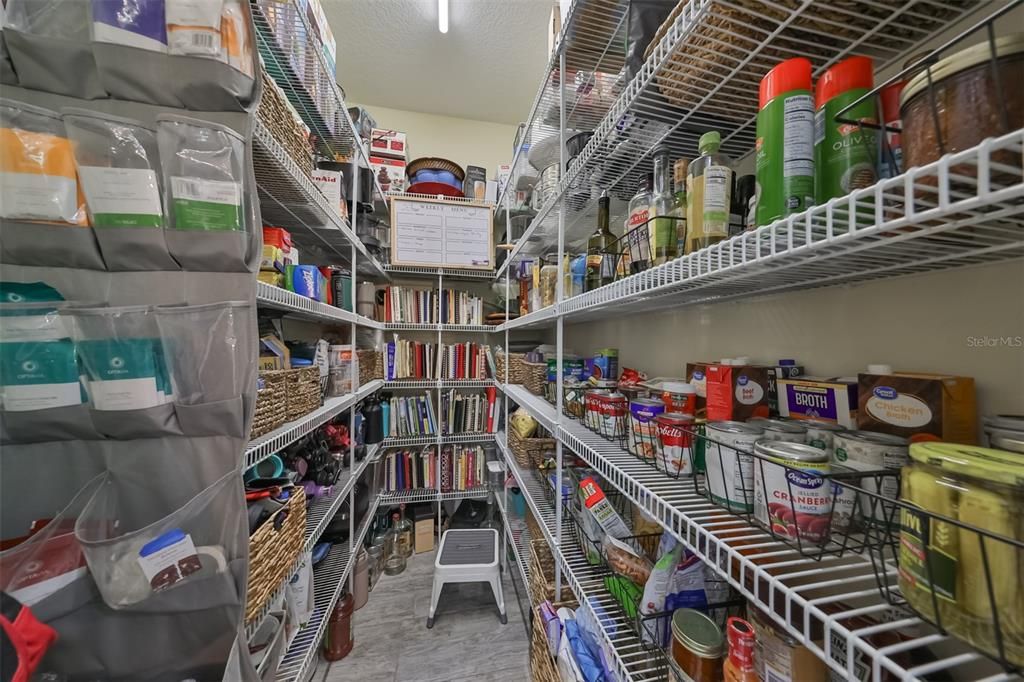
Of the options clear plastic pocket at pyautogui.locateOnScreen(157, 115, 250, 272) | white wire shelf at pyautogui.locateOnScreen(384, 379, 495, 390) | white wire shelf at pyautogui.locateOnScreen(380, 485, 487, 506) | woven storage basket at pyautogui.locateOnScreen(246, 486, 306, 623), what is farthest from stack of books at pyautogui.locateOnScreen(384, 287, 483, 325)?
clear plastic pocket at pyautogui.locateOnScreen(157, 115, 250, 272)

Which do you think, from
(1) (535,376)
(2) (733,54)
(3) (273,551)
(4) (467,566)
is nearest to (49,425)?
(3) (273,551)

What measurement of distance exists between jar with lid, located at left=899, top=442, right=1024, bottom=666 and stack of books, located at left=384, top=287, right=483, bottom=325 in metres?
2.43

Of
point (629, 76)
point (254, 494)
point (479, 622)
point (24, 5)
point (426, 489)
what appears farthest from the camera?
point (426, 489)

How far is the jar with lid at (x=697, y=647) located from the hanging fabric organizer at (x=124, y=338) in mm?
776

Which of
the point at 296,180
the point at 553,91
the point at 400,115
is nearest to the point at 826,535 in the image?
the point at 296,180

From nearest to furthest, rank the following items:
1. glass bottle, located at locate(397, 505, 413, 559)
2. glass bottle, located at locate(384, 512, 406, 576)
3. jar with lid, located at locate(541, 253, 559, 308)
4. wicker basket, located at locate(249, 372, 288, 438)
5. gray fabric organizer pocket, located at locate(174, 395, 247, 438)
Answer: gray fabric organizer pocket, located at locate(174, 395, 247, 438), wicker basket, located at locate(249, 372, 288, 438), jar with lid, located at locate(541, 253, 559, 308), glass bottle, located at locate(384, 512, 406, 576), glass bottle, located at locate(397, 505, 413, 559)

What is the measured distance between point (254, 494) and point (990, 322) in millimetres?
1464

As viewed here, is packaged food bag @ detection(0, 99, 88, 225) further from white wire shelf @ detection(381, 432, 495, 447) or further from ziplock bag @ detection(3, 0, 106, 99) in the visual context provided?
white wire shelf @ detection(381, 432, 495, 447)

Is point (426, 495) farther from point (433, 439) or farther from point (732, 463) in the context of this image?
point (732, 463)

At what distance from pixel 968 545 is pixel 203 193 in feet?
3.53

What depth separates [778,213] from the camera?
0.43 metres

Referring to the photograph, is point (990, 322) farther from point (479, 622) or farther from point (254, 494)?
point (479, 622)

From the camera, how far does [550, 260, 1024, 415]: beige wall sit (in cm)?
46

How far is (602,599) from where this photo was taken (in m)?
0.92
